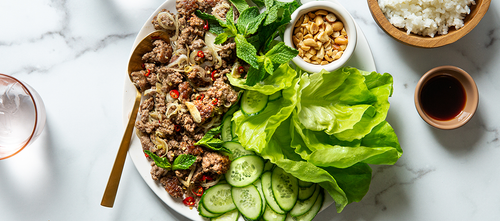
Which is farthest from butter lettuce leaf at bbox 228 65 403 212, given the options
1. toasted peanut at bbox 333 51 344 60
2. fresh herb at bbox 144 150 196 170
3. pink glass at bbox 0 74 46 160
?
pink glass at bbox 0 74 46 160

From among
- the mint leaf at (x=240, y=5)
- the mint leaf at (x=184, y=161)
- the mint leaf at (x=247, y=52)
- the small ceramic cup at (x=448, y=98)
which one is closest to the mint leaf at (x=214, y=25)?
the mint leaf at (x=240, y=5)

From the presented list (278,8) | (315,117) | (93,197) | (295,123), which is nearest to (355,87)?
(315,117)

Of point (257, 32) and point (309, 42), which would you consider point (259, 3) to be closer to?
point (257, 32)

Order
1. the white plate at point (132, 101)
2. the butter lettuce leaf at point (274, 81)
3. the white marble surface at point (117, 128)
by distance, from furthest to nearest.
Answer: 1. the white marble surface at point (117, 128)
2. the white plate at point (132, 101)
3. the butter lettuce leaf at point (274, 81)

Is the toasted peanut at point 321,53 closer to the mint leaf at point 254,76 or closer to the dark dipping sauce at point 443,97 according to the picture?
the mint leaf at point 254,76

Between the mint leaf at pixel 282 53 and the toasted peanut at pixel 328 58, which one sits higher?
the mint leaf at pixel 282 53
